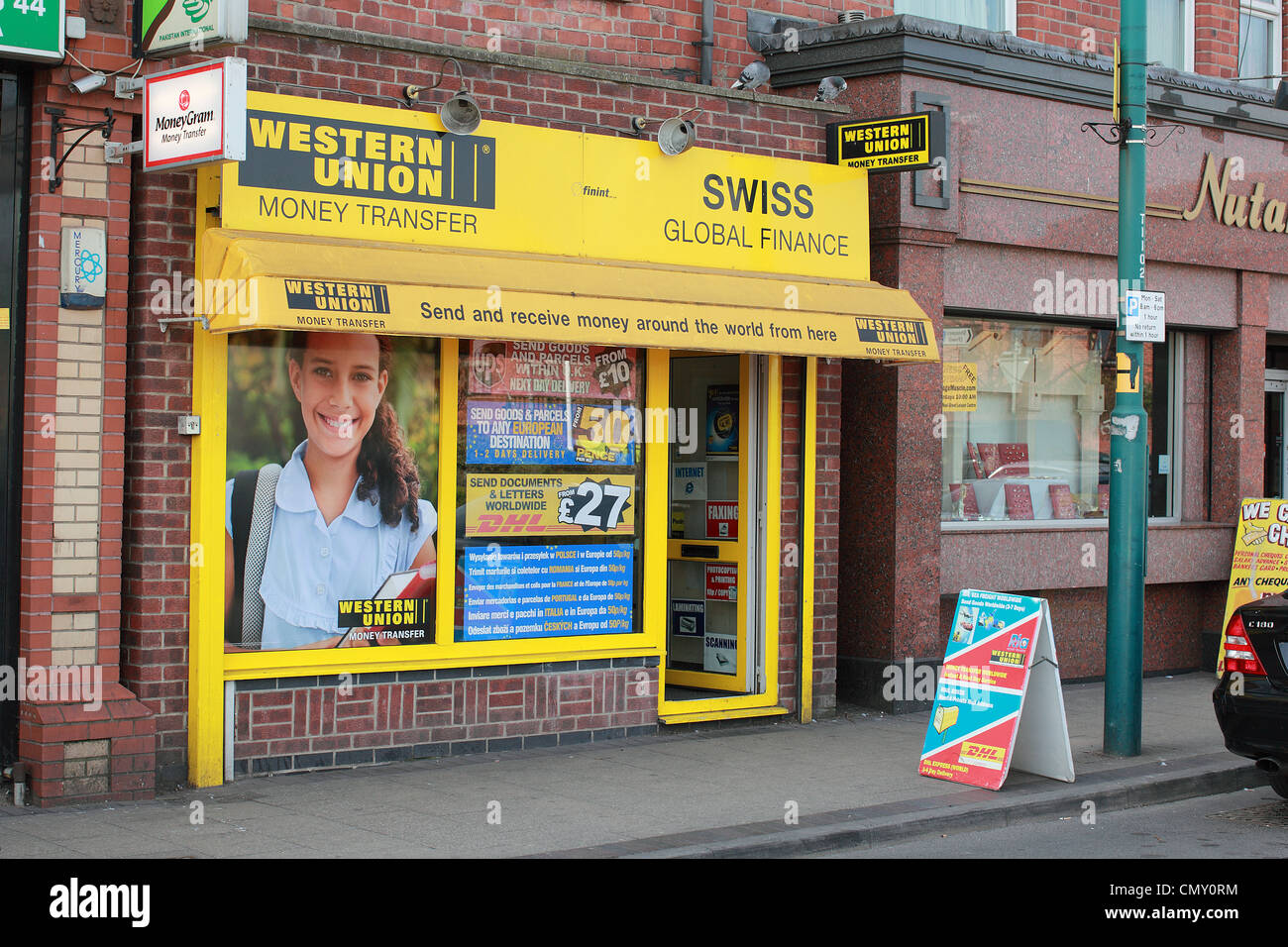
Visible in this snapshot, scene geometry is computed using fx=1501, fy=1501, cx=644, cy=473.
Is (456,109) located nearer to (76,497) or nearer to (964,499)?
(76,497)

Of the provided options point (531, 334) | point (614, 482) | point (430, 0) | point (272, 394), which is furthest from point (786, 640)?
point (430, 0)

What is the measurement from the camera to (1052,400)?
43.7 ft

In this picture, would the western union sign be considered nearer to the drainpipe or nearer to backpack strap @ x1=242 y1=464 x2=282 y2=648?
the drainpipe

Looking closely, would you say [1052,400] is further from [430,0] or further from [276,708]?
[276,708]

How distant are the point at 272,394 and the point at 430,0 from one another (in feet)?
9.83

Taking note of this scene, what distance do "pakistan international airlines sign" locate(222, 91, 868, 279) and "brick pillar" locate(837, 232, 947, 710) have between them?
27.0 inches

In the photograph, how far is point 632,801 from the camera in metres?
8.34

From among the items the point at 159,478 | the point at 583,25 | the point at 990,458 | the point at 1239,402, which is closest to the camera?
the point at 159,478

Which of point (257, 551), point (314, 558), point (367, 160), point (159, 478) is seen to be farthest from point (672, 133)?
point (159, 478)

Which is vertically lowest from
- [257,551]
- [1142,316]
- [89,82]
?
[257,551]

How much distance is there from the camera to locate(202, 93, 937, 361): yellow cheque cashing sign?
8633 millimetres

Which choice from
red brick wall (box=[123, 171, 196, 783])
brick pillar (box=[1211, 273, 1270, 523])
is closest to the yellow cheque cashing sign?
red brick wall (box=[123, 171, 196, 783])

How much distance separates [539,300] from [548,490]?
Answer: 57.8 inches

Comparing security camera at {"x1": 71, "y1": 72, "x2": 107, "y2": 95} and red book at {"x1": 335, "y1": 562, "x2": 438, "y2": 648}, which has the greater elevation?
security camera at {"x1": 71, "y1": 72, "x2": 107, "y2": 95}
